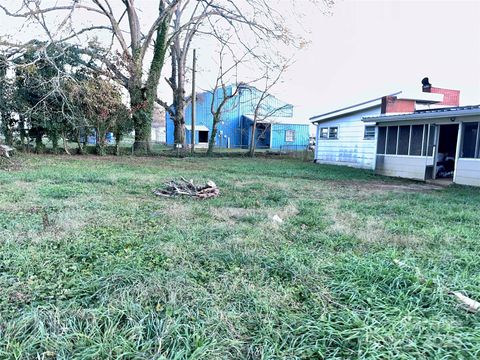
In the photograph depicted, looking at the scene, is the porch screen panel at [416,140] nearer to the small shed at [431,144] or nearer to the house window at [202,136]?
the small shed at [431,144]

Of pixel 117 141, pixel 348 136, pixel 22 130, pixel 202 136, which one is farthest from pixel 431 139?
pixel 202 136

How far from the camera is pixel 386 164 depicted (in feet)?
37.5

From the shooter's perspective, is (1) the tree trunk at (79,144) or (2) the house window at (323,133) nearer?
(1) the tree trunk at (79,144)

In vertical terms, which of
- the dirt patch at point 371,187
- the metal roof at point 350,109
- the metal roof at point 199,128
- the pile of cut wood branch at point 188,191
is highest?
the metal roof at point 350,109

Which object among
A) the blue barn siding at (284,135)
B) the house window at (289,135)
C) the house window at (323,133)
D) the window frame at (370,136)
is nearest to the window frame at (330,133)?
the house window at (323,133)

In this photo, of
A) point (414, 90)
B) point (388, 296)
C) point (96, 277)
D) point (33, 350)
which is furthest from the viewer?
point (414, 90)

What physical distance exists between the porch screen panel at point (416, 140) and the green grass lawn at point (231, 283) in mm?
5967

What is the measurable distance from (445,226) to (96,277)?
14.1 ft

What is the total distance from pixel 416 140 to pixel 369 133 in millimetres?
2788

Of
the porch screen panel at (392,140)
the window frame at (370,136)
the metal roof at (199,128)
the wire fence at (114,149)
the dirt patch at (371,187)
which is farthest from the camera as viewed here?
the metal roof at (199,128)

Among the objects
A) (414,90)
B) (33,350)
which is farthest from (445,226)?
(414,90)

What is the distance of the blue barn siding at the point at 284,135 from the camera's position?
2583 cm

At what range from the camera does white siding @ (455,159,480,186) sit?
845 cm

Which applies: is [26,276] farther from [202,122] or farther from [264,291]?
[202,122]
